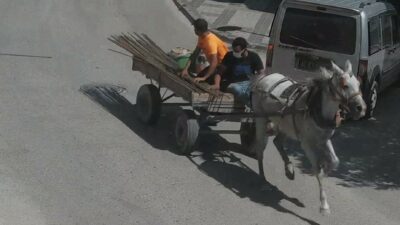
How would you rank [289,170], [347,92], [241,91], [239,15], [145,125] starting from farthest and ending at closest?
[239,15] → [145,125] → [241,91] → [289,170] → [347,92]

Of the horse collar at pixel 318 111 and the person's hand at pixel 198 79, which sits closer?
the horse collar at pixel 318 111

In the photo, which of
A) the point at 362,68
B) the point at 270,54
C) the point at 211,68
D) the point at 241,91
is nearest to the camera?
the point at 241,91

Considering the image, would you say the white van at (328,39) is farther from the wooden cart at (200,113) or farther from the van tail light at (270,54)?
the wooden cart at (200,113)

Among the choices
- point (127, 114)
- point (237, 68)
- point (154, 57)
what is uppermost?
point (237, 68)

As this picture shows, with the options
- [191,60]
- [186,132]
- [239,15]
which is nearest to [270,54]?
[191,60]

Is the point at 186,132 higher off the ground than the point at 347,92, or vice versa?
the point at 347,92

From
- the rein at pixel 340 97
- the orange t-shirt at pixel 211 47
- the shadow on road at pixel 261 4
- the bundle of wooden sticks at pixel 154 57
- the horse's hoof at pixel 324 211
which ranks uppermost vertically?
the rein at pixel 340 97

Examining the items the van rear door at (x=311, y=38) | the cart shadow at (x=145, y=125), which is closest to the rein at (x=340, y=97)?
the cart shadow at (x=145, y=125)

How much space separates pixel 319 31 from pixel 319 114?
3.92 meters

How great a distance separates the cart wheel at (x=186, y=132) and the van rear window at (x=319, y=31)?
294 centimetres

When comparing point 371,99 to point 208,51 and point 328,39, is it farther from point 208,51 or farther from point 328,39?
point 208,51

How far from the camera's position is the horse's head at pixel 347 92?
795cm

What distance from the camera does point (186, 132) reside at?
394 inches

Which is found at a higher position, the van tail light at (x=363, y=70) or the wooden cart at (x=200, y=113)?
the van tail light at (x=363, y=70)
